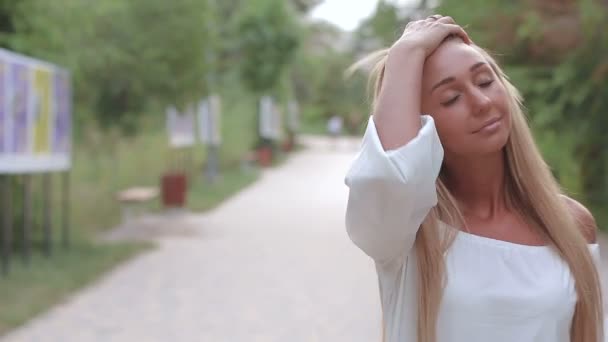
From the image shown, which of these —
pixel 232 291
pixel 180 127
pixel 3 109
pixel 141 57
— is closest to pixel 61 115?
pixel 3 109

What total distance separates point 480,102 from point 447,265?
1.01ft

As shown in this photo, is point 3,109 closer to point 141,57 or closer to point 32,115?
point 32,115

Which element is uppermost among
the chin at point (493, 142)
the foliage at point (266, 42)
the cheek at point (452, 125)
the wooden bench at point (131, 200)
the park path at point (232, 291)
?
the foliage at point (266, 42)

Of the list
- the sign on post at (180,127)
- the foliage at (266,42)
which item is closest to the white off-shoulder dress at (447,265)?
the sign on post at (180,127)

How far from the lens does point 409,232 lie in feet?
5.40

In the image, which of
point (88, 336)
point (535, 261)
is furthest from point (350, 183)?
point (88, 336)

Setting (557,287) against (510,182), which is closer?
(557,287)

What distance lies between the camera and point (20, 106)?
8.54 m

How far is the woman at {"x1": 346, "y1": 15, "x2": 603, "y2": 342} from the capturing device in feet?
5.35

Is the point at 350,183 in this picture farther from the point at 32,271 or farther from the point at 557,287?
the point at 32,271

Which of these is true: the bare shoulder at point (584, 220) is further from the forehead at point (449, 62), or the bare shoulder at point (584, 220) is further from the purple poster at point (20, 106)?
the purple poster at point (20, 106)

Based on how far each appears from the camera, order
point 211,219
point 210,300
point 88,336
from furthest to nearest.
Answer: point 211,219 → point 210,300 → point 88,336

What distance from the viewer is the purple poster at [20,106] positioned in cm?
831

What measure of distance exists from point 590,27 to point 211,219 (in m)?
6.77
